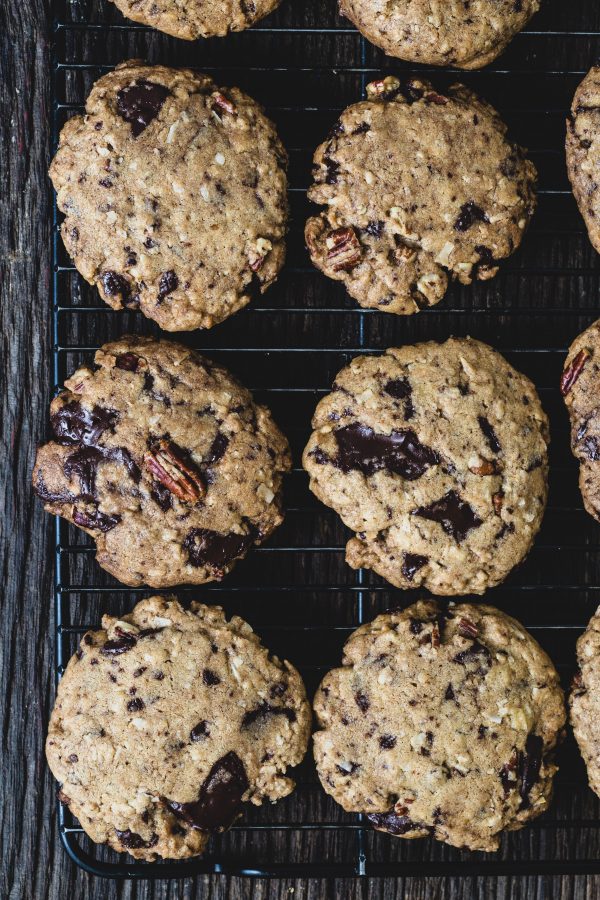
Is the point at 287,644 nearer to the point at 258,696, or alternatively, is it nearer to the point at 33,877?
the point at 258,696

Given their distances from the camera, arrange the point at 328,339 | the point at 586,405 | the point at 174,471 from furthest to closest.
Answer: the point at 328,339 → the point at 586,405 → the point at 174,471

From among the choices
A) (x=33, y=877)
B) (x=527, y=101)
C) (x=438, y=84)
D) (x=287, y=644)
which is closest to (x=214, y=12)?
(x=438, y=84)

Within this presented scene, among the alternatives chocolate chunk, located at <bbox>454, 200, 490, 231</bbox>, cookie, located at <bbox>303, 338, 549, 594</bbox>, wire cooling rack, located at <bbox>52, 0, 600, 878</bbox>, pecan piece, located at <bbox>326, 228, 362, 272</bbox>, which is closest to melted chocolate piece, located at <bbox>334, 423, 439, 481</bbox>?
cookie, located at <bbox>303, 338, 549, 594</bbox>

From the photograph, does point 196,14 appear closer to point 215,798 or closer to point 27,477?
point 27,477

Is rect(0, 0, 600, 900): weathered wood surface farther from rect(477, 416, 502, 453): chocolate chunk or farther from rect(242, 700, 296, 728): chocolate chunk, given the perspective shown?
rect(242, 700, 296, 728): chocolate chunk

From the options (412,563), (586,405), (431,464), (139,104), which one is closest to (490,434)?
(431,464)

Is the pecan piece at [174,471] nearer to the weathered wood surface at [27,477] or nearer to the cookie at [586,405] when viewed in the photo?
the weathered wood surface at [27,477]
